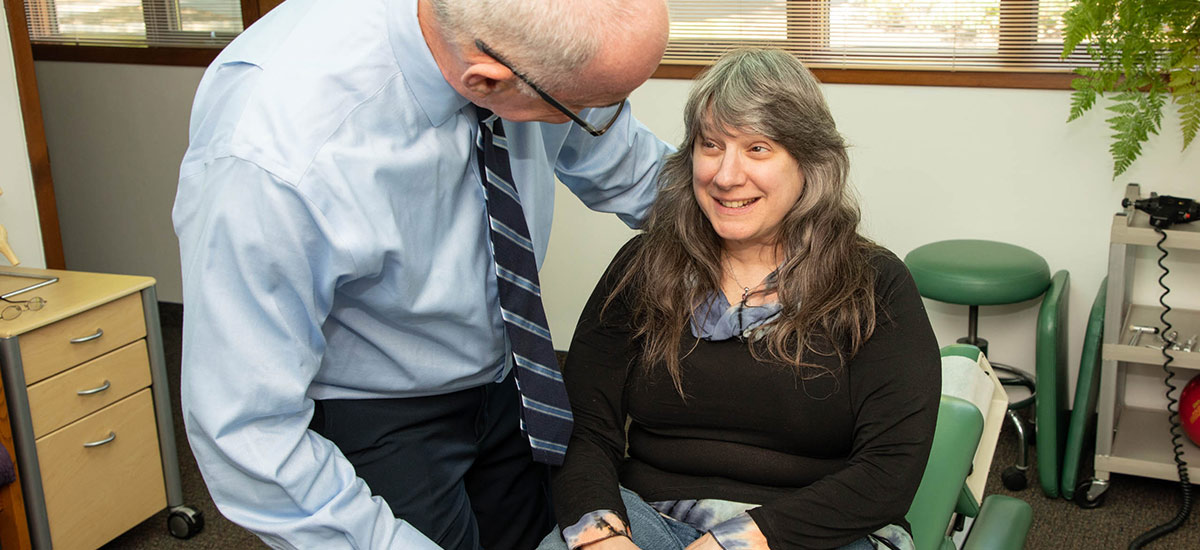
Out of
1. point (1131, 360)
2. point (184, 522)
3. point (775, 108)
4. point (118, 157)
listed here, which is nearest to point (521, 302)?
point (775, 108)

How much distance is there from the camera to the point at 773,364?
1588 mm

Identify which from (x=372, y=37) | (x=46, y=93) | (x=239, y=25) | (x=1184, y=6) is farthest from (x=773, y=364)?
(x=46, y=93)

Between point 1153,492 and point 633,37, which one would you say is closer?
point 633,37

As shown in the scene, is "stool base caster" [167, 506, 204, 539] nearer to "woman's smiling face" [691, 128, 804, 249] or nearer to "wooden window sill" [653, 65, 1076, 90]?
"woman's smiling face" [691, 128, 804, 249]

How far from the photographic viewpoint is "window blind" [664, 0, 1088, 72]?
120 inches

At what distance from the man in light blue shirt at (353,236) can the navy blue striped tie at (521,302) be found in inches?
1.1

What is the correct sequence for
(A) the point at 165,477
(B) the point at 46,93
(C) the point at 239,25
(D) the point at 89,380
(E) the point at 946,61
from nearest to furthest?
(D) the point at 89,380 → (A) the point at 165,477 → (E) the point at 946,61 → (C) the point at 239,25 → (B) the point at 46,93

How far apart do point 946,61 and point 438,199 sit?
2338 mm

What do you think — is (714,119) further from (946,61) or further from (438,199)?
(946,61)

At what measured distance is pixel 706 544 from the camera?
1.49 meters

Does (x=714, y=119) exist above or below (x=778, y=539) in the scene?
above

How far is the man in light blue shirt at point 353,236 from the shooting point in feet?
3.67

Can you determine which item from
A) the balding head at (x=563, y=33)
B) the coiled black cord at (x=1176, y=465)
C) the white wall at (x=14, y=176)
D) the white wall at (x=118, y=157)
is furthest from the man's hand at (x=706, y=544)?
the white wall at (x=118, y=157)

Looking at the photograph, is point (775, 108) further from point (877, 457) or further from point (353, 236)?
point (353, 236)
